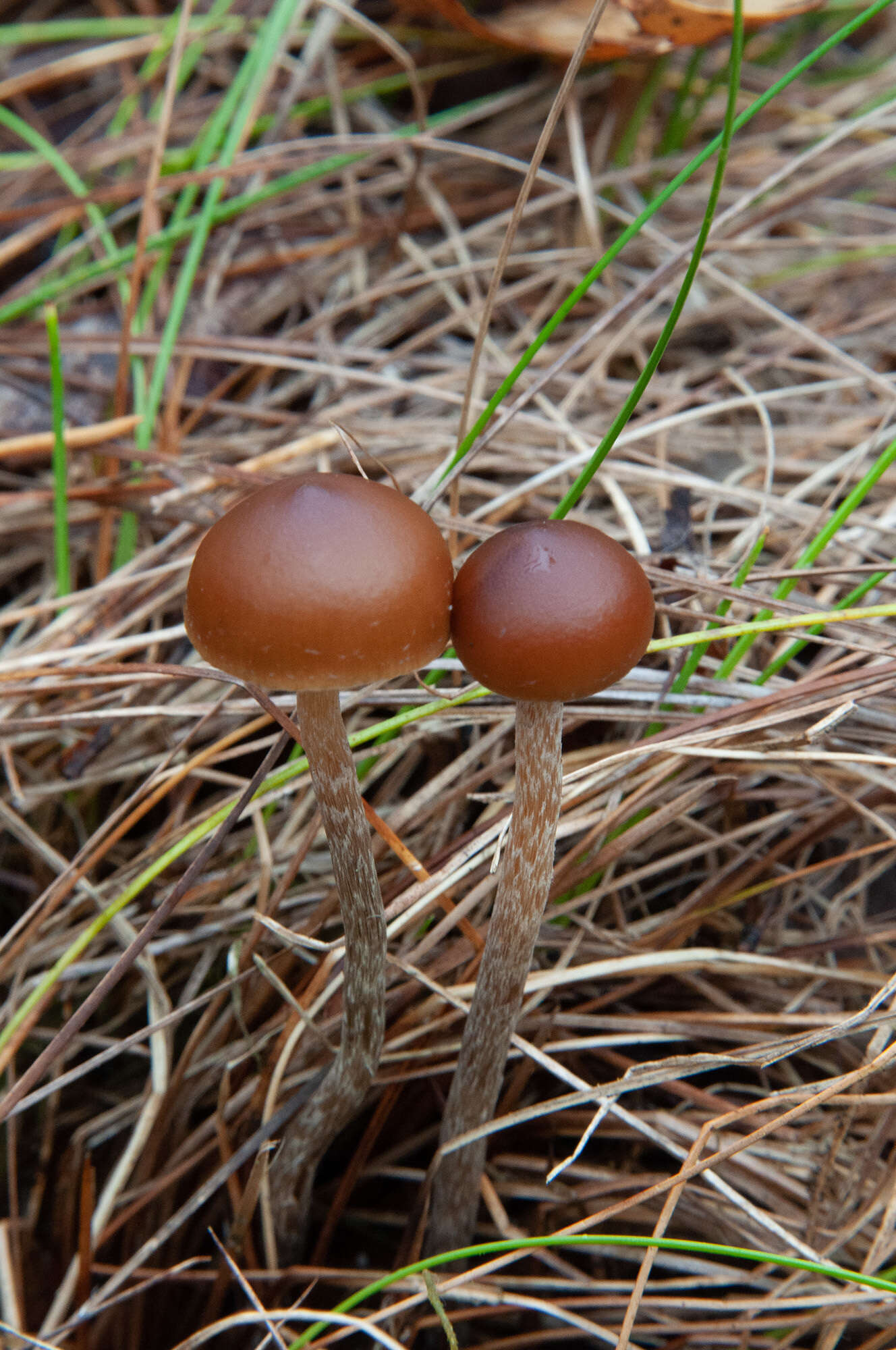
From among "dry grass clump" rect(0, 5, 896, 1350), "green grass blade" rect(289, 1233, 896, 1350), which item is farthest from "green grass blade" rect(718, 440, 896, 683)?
"green grass blade" rect(289, 1233, 896, 1350)

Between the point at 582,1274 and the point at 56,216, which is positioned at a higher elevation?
the point at 56,216

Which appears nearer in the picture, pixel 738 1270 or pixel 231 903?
pixel 738 1270

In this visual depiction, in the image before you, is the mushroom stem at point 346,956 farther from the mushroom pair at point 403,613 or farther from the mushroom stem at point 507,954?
the mushroom stem at point 507,954

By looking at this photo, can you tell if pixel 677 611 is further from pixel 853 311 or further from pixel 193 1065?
pixel 853 311

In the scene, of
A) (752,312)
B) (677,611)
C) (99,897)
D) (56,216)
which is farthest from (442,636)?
(56,216)

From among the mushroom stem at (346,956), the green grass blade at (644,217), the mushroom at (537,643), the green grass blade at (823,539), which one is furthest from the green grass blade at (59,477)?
the green grass blade at (823,539)

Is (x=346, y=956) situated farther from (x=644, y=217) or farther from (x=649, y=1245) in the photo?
(x=644, y=217)
